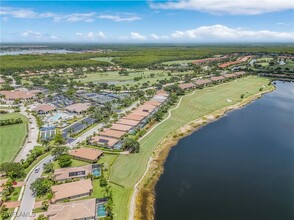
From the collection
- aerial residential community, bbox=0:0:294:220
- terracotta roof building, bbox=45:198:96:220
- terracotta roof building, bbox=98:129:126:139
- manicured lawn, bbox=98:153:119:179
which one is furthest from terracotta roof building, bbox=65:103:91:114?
terracotta roof building, bbox=45:198:96:220

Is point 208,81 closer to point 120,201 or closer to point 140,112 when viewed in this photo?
point 140,112

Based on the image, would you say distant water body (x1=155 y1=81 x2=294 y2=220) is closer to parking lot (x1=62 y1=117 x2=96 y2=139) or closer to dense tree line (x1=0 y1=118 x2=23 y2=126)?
parking lot (x1=62 y1=117 x2=96 y2=139)

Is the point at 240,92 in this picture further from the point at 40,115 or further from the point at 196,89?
the point at 40,115

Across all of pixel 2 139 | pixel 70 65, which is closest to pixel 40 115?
pixel 2 139

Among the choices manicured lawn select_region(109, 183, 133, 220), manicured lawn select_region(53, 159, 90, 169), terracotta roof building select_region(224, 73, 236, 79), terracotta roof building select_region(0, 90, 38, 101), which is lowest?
manicured lawn select_region(109, 183, 133, 220)

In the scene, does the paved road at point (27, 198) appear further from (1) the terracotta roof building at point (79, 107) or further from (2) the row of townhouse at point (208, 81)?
(2) the row of townhouse at point (208, 81)
